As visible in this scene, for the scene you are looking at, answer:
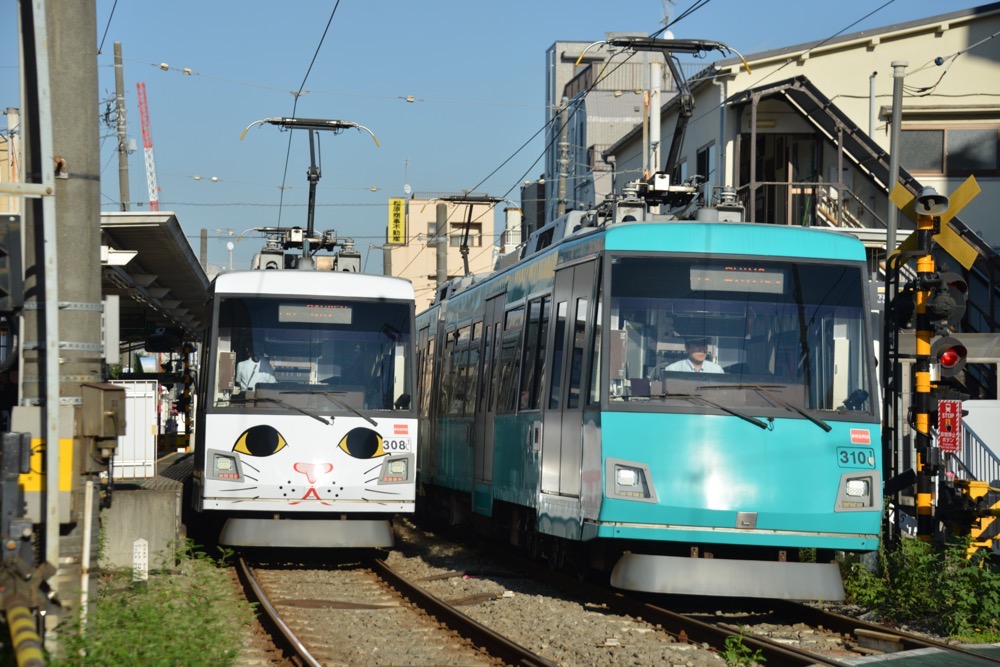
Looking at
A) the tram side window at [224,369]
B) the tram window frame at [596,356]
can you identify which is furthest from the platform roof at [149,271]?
the tram window frame at [596,356]

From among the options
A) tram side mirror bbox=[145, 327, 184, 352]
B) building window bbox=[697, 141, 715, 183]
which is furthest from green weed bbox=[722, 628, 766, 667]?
building window bbox=[697, 141, 715, 183]

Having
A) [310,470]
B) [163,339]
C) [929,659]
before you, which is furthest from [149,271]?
[929,659]

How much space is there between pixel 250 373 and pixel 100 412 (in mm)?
6817

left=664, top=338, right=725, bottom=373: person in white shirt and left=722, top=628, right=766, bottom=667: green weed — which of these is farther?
left=664, top=338, right=725, bottom=373: person in white shirt

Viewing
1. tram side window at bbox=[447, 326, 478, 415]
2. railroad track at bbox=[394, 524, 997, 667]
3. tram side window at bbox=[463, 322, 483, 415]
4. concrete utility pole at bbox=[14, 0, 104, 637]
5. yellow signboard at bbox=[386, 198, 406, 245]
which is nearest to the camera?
concrete utility pole at bbox=[14, 0, 104, 637]

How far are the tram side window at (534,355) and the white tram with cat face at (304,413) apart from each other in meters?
1.82

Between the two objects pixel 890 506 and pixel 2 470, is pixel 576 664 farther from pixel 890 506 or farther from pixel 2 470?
pixel 890 506

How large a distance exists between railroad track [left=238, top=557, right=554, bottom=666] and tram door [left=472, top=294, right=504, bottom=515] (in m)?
1.62

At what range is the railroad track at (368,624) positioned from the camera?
10.2 metres

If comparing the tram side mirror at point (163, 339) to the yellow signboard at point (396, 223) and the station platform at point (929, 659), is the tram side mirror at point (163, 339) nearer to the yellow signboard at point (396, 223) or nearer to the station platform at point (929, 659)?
the station platform at point (929, 659)

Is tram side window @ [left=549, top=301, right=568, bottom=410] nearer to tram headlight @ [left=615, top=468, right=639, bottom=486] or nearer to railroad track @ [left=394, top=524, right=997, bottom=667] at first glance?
tram headlight @ [left=615, top=468, right=639, bottom=486]

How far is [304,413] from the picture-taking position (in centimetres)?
1554

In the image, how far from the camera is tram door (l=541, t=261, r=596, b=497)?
12203 millimetres

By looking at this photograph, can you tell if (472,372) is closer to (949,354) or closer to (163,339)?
(949,354)
